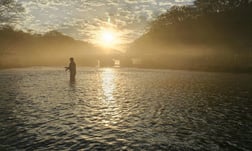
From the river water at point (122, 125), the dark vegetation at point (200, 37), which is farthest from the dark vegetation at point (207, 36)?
the river water at point (122, 125)

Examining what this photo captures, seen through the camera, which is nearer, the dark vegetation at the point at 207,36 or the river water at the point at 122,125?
the river water at the point at 122,125

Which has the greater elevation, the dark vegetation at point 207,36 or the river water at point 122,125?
the dark vegetation at point 207,36

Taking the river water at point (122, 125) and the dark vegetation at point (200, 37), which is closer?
the river water at point (122, 125)

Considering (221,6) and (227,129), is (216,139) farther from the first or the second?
(221,6)

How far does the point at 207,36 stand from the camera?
8925cm

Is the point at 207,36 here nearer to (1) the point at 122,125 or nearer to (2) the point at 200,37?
(2) the point at 200,37

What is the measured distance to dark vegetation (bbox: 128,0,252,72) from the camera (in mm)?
82062

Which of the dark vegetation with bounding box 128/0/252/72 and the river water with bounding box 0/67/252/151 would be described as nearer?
the river water with bounding box 0/67/252/151

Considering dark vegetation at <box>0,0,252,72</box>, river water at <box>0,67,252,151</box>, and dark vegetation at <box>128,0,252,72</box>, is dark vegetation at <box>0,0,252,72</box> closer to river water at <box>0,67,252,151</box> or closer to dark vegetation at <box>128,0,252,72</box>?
dark vegetation at <box>128,0,252,72</box>

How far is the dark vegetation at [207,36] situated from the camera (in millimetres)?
82062

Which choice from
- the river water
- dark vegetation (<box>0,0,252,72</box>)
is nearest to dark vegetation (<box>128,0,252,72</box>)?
dark vegetation (<box>0,0,252,72</box>)

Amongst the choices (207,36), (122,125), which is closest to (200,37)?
(207,36)

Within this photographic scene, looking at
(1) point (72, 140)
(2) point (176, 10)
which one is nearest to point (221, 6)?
(2) point (176, 10)

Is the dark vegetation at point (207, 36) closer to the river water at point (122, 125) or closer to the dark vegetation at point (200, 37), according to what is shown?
the dark vegetation at point (200, 37)
